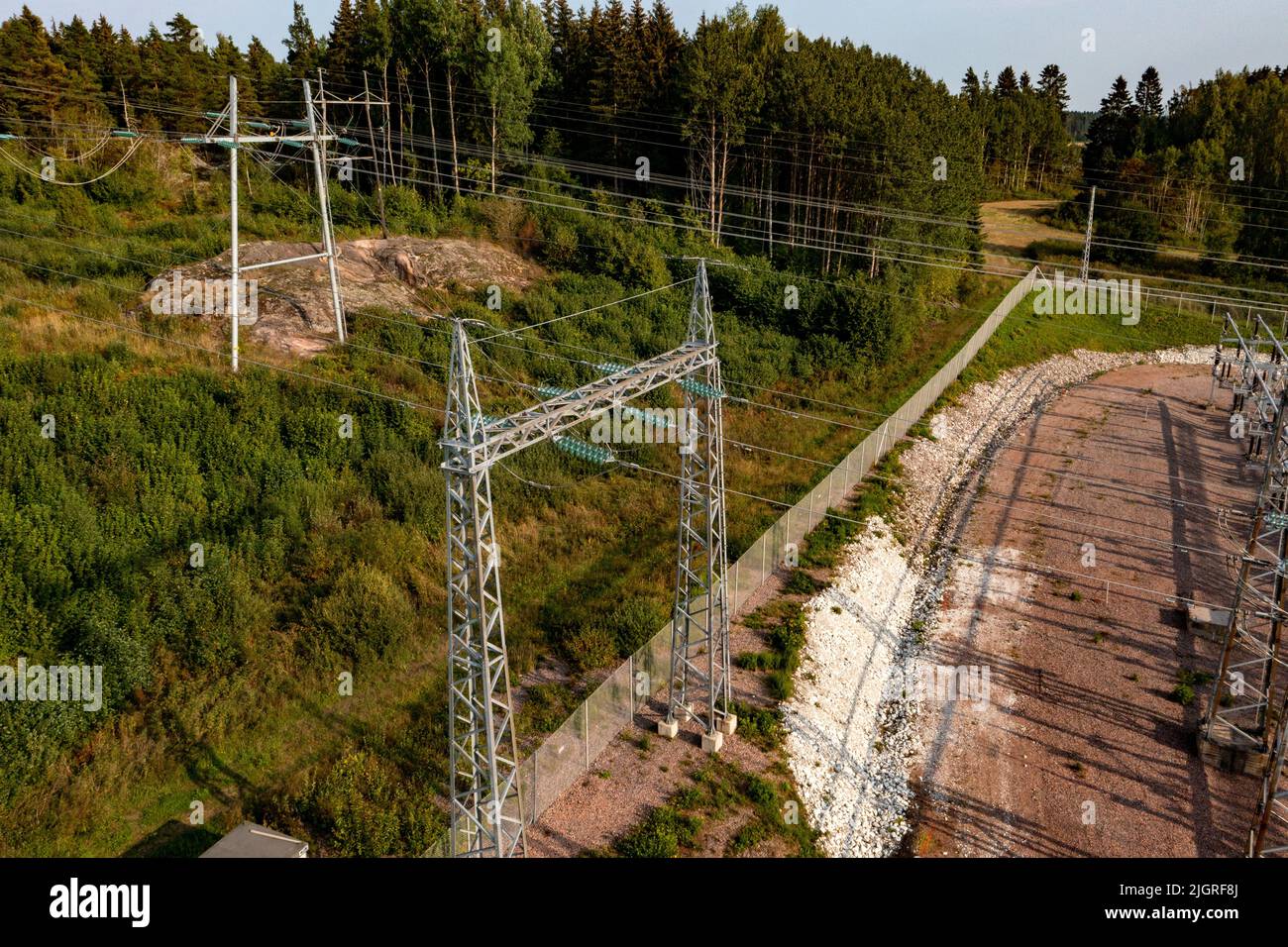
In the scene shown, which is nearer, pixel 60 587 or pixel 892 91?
pixel 60 587

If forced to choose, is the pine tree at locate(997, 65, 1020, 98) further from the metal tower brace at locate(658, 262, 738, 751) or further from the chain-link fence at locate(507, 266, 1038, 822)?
the metal tower brace at locate(658, 262, 738, 751)

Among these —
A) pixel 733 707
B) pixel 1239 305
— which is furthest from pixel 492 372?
pixel 1239 305

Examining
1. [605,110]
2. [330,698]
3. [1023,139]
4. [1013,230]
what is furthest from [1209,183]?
[330,698]

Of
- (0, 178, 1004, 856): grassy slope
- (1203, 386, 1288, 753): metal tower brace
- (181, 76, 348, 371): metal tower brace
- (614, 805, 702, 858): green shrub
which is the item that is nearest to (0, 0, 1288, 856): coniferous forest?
(0, 178, 1004, 856): grassy slope

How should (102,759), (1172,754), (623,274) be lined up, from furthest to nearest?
(623,274) < (1172,754) < (102,759)

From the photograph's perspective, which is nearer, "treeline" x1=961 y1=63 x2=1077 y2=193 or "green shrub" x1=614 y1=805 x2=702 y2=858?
"green shrub" x1=614 y1=805 x2=702 y2=858

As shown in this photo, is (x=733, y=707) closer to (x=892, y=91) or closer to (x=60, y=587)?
(x=60, y=587)
